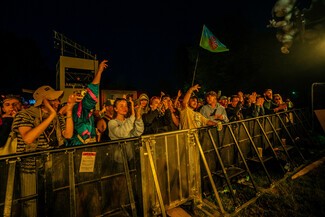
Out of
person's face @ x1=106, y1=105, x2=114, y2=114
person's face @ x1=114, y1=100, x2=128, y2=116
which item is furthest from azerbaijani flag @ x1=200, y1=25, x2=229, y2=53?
person's face @ x1=114, y1=100, x2=128, y2=116

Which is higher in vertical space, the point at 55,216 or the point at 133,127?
the point at 133,127

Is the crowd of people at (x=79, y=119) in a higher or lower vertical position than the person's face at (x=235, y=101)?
lower

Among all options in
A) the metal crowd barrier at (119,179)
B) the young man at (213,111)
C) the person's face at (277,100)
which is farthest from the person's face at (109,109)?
the person's face at (277,100)

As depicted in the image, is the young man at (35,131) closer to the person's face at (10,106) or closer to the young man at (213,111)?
the person's face at (10,106)

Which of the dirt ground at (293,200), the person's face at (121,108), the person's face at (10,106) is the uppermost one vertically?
the person's face at (10,106)

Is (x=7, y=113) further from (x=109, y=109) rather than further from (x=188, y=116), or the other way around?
(x=188, y=116)

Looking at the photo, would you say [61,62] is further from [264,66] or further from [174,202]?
[264,66]

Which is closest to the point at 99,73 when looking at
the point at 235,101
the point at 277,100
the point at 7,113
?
the point at 7,113

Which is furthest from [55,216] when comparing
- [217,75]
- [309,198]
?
[217,75]

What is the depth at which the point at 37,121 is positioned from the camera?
2848 mm

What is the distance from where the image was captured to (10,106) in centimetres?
402

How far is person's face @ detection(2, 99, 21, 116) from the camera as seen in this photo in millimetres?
3971

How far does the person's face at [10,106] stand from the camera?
397cm

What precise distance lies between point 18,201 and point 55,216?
513 millimetres
